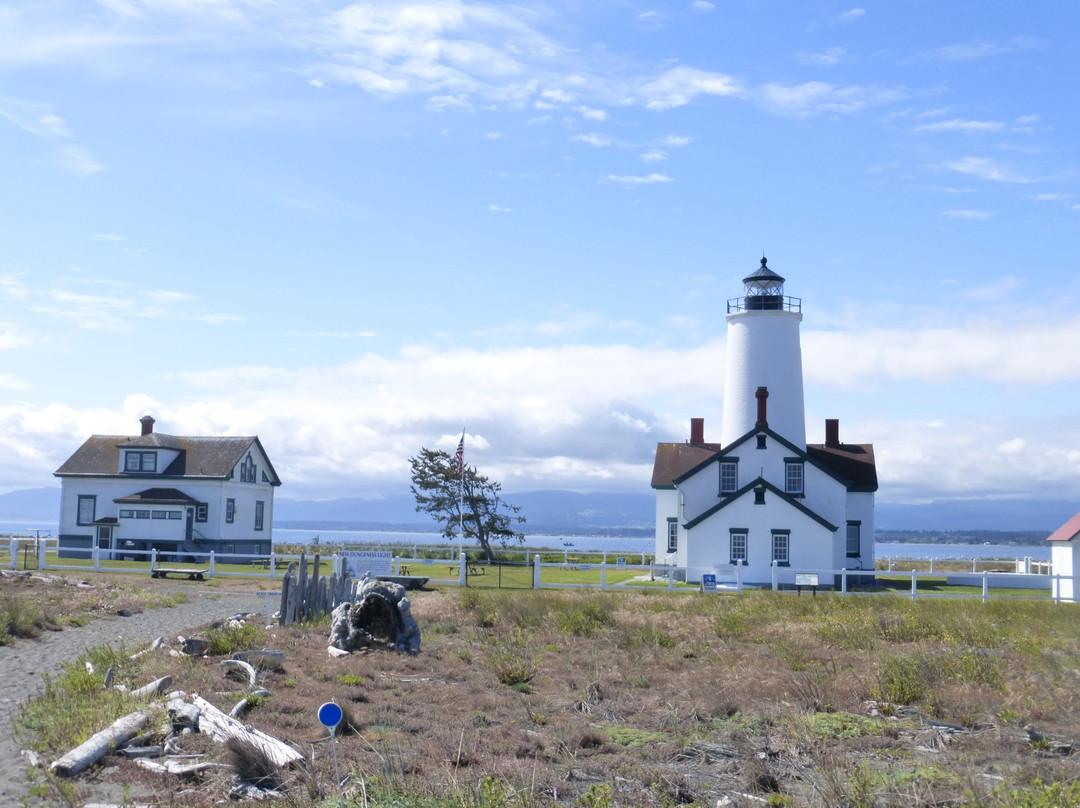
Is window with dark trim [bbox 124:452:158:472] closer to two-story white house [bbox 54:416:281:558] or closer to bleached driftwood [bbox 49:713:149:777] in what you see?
two-story white house [bbox 54:416:281:558]

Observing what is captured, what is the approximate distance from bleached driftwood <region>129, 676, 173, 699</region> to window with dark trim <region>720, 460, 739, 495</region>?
29.3 metres

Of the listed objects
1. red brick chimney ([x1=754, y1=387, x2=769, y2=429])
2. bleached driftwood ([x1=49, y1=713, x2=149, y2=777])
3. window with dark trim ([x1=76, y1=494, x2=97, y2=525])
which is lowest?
bleached driftwood ([x1=49, y1=713, x2=149, y2=777])

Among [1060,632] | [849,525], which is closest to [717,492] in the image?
[849,525]

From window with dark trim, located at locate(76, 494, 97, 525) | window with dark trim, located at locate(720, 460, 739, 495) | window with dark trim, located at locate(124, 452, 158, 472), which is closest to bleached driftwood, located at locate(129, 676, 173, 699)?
window with dark trim, located at locate(720, 460, 739, 495)

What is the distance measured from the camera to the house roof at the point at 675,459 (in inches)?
1705

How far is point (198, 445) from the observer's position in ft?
168

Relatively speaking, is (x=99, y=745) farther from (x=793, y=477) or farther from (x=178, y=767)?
(x=793, y=477)

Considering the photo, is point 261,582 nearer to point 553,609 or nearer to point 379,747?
point 553,609

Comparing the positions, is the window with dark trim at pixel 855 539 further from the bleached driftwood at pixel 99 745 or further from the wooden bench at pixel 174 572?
the bleached driftwood at pixel 99 745

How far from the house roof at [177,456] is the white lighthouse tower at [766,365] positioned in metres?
23.8

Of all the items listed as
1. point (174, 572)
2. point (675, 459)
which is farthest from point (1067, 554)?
point (174, 572)

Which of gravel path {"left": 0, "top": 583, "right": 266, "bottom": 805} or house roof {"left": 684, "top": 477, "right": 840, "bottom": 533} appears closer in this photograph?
gravel path {"left": 0, "top": 583, "right": 266, "bottom": 805}

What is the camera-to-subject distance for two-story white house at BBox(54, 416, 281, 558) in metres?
Answer: 48.0

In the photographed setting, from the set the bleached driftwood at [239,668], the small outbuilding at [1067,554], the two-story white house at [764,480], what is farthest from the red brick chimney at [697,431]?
the bleached driftwood at [239,668]
